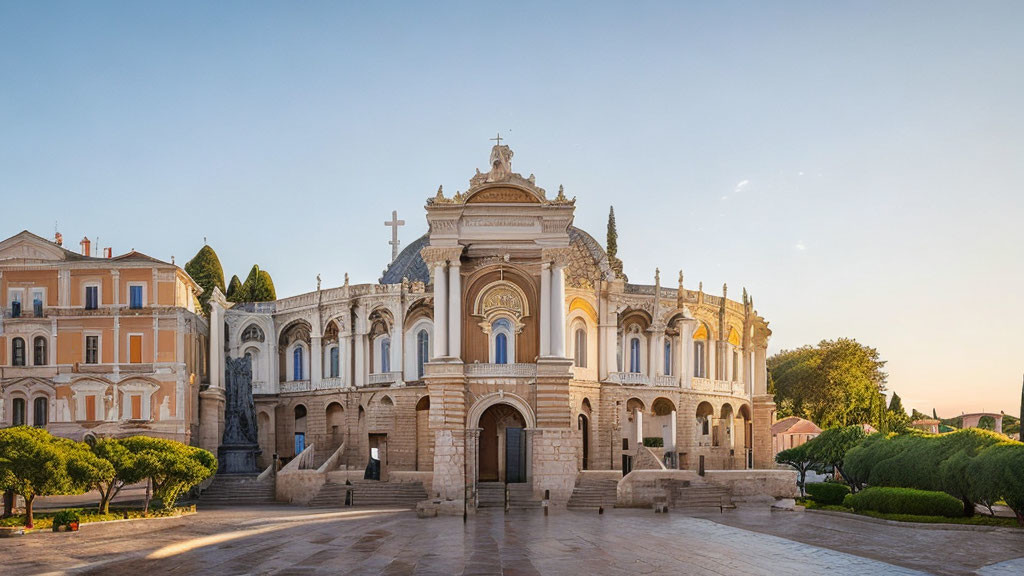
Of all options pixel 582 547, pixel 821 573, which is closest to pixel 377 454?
pixel 582 547

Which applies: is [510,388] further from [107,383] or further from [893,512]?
[107,383]

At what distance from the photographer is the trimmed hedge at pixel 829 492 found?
4056cm

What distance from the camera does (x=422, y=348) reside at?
5078 cm

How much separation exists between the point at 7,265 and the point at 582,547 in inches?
1319

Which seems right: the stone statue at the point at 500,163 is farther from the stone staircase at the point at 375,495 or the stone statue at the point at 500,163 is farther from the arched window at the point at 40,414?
the arched window at the point at 40,414

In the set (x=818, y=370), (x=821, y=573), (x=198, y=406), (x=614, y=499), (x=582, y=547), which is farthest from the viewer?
(x=818, y=370)

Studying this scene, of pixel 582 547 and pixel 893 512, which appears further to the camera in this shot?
pixel 893 512

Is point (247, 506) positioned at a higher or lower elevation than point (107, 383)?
lower

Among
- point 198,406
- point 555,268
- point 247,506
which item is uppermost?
point 555,268

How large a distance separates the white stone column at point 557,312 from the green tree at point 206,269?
28456 millimetres

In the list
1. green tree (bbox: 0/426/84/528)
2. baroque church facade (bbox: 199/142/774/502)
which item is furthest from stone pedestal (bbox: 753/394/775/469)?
green tree (bbox: 0/426/84/528)

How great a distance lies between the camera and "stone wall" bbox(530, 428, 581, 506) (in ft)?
134

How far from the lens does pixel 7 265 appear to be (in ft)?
154

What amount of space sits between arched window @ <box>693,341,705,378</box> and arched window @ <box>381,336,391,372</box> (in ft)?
53.7
